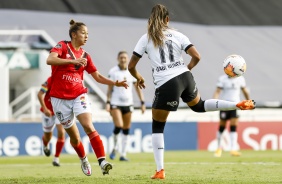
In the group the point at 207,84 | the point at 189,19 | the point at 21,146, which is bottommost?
the point at 21,146

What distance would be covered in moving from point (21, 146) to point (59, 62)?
12573 mm

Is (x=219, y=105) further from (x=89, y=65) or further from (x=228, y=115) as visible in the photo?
(x=228, y=115)

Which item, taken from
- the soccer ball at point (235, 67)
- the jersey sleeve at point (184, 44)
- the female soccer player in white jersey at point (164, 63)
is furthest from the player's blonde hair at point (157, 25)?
the soccer ball at point (235, 67)

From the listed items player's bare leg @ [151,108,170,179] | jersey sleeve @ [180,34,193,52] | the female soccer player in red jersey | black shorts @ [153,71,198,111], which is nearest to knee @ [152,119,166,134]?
player's bare leg @ [151,108,170,179]

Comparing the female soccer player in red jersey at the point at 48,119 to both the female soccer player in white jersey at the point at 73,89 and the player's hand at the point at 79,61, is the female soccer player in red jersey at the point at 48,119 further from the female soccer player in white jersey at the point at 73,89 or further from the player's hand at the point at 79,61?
the player's hand at the point at 79,61

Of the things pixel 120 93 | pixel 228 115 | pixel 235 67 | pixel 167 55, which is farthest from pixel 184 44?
pixel 228 115

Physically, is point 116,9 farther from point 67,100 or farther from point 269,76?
point 67,100

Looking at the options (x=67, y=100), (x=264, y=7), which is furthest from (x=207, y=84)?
(x=67, y=100)

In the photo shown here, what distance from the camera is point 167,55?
39.1 ft

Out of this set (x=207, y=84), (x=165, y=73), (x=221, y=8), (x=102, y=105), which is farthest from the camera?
(x=221, y=8)

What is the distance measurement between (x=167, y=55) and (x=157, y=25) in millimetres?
444

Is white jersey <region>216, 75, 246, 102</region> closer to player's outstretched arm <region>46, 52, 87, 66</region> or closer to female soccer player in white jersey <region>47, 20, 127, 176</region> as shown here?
female soccer player in white jersey <region>47, 20, 127, 176</region>

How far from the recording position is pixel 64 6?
3531 centimetres

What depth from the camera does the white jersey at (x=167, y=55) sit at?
39.0ft
